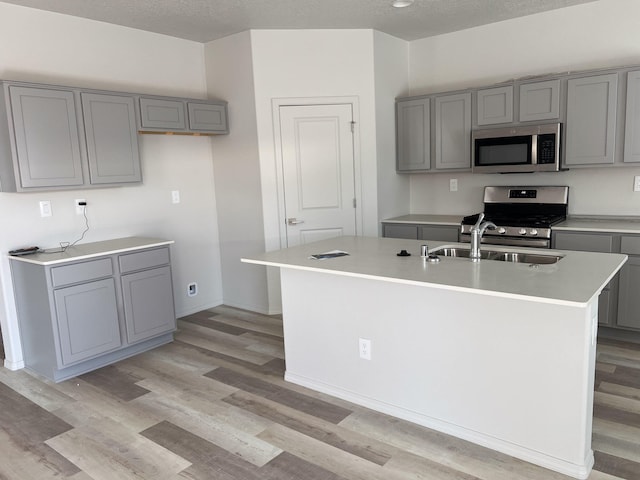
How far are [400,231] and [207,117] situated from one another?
2.07 meters

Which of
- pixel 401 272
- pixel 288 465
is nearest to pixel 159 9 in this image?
pixel 401 272

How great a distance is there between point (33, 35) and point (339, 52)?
2.42m

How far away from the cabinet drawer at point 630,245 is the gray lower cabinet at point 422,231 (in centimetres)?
125

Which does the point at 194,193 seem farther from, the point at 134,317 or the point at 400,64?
the point at 400,64

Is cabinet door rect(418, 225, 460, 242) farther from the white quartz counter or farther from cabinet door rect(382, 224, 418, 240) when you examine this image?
the white quartz counter

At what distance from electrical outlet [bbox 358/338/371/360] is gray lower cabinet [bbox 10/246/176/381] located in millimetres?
1835

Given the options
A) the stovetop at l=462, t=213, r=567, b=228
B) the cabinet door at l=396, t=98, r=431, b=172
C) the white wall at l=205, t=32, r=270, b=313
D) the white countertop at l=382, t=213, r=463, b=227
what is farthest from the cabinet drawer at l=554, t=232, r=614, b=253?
the white wall at l=205, t=32, r=270, b=313

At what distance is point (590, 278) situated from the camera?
2107 millimetres

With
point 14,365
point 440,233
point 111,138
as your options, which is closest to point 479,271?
point 440,233

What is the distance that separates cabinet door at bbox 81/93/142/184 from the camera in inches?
140

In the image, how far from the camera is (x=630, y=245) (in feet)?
11.3

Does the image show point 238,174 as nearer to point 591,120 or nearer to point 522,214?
point 522,214

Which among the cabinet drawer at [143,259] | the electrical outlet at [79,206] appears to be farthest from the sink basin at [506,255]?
the electrical outlet at [79,206]

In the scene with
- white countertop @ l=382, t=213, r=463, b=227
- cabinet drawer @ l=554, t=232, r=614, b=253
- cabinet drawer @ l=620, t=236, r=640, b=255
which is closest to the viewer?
cabinet drawer @ l=620, t=236, r=640, b=255
